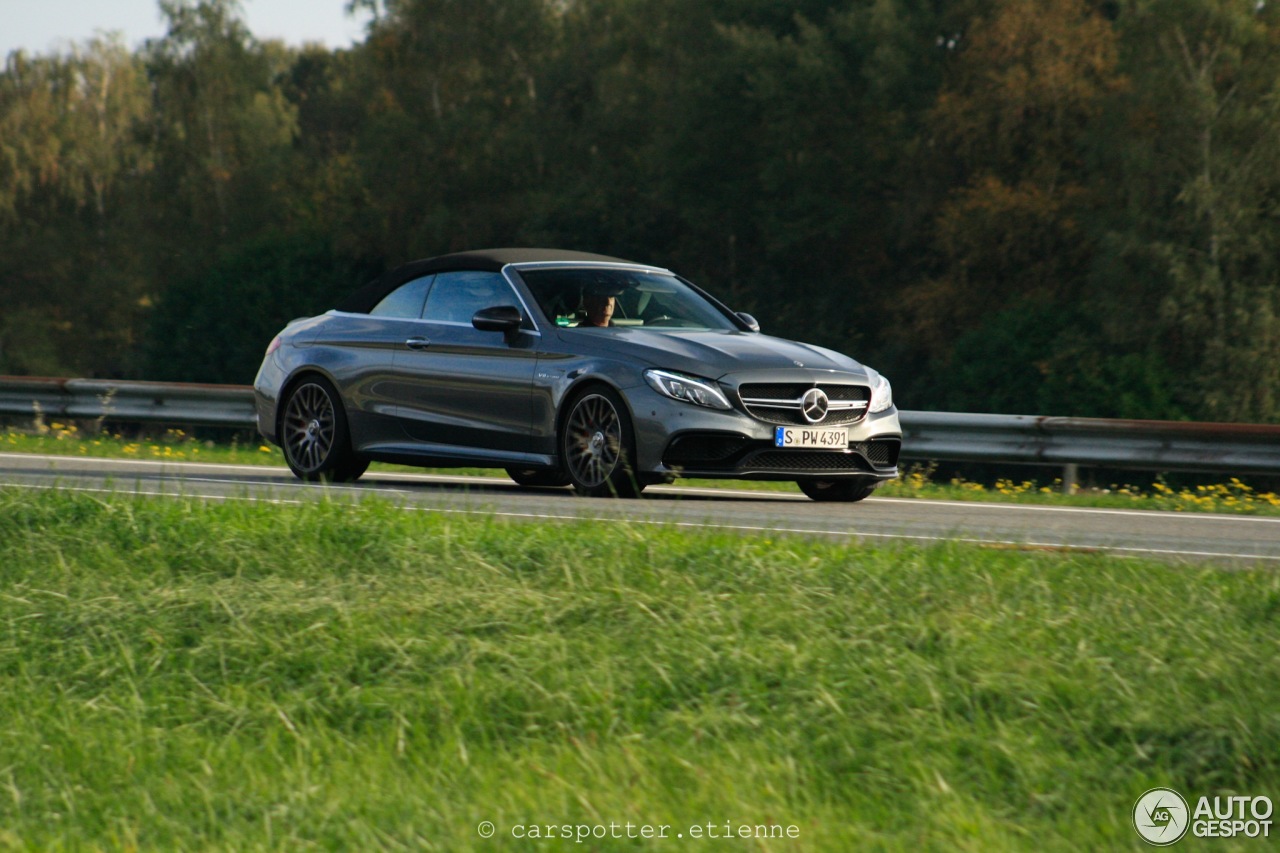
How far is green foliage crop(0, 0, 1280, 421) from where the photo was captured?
3928 cm

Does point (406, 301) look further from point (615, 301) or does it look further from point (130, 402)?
point (130, 402)

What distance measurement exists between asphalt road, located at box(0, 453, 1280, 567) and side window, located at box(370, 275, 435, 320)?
3.98 ft

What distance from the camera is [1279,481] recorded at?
2431cm

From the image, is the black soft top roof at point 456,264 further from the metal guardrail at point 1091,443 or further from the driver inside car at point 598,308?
the metal guardrail at point 1091,443

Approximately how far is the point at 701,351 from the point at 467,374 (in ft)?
5.80

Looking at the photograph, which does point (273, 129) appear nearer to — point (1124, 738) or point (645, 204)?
point (645, 204)

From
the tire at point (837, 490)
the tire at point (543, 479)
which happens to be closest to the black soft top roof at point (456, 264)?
the tire at point (543, 479)

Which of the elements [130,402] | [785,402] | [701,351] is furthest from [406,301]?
[130,402]

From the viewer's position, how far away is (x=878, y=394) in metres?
11.1

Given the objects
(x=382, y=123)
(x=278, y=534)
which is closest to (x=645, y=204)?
(x=382, y=123)

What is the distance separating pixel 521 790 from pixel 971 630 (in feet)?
6.03

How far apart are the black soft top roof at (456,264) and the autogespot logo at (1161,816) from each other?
7711 mm

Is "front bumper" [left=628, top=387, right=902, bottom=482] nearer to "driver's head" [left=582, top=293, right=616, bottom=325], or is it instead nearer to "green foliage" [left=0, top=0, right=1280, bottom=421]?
"driver's head" [left=582, top=293, right=616, bottom=325]

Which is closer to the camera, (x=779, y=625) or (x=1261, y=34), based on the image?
(x=779, y=625)
